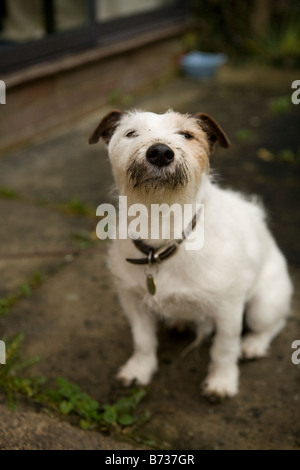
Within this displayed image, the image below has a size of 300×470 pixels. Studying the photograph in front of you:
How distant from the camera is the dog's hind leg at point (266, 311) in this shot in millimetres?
2926

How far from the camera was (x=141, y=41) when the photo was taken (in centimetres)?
780

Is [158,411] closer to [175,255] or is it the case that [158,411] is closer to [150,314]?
[150,314]

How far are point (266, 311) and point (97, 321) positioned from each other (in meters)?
1.16

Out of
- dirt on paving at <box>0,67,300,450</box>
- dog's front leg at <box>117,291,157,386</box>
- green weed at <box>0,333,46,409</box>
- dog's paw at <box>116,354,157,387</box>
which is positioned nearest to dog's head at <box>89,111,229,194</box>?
dirt on paving at <box>0,67,300,450</box>

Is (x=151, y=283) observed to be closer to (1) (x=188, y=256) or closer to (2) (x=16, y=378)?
(1) (x=188, y=256)

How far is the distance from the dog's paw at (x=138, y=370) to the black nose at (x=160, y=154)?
4.31 feet

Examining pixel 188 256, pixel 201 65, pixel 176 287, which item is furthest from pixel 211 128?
pixel 201 65

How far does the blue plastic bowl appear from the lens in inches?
331

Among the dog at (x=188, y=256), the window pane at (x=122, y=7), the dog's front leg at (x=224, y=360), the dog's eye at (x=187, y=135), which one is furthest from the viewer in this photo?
the window pane at (x=122, y=7)

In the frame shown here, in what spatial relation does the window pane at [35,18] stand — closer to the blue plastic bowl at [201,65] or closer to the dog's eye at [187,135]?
the blue plastic bowl at [201,65]

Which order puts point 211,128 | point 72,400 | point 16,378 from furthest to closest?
point 16,378, point 72,400, point 211,128

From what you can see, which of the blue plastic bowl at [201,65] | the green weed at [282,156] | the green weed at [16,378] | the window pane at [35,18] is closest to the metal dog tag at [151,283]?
the green weed at [16,378]

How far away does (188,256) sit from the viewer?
7.92 ft

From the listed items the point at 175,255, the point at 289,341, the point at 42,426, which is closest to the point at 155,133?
the point at 175,255
